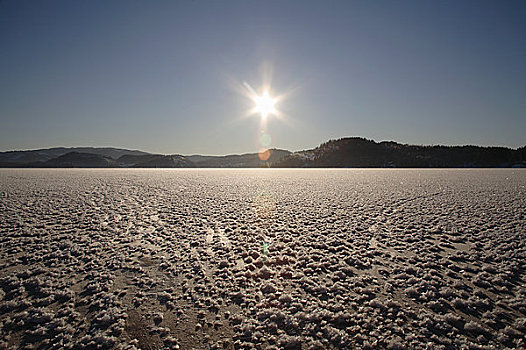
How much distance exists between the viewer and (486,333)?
9.53 feet

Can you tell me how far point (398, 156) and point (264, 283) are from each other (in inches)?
7233

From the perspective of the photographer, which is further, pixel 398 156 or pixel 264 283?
pixel 398 156

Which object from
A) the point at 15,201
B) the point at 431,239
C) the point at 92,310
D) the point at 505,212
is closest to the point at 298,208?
the point at 431,239

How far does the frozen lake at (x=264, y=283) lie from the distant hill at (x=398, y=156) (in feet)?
507

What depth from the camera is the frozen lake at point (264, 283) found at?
2924 mm

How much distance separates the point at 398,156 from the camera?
163125mm

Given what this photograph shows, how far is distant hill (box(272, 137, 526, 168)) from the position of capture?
13038 centimetres

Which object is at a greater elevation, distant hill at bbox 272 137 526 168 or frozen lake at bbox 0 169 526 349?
distant hill at bbox 272 137 526 168

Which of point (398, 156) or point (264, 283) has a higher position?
point (398, 156)

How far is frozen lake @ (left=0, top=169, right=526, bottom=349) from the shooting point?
9.59 ft

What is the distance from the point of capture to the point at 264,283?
4.17 meters

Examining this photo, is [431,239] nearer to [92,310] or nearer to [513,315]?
[513,315]

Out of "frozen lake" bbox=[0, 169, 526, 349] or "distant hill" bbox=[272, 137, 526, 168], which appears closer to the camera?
"frozen lake" bbox=[0, 169, 526, 349]

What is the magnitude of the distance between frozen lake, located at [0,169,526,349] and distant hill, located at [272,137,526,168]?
154561 mm
